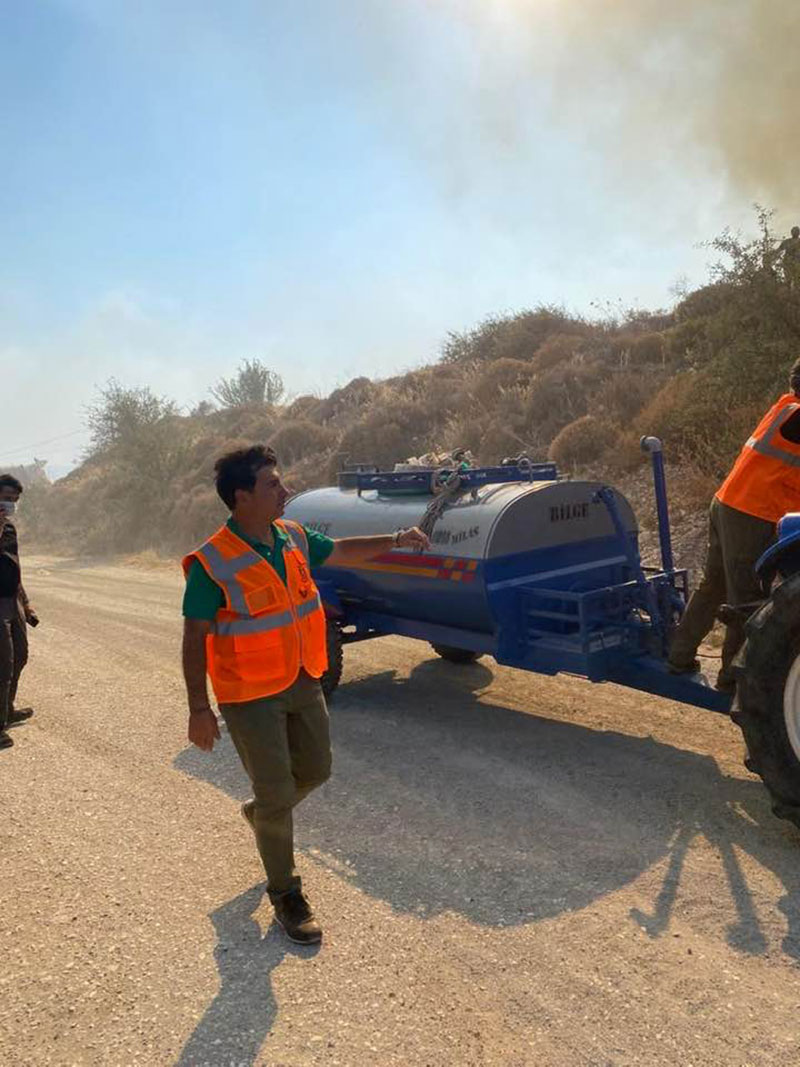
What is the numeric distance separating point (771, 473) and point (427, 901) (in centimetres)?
273

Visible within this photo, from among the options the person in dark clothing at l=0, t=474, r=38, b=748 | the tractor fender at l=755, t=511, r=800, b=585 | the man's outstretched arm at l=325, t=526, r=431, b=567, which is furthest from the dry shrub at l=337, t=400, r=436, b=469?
the tractor fender at l=755, t=511, r=800, b=585

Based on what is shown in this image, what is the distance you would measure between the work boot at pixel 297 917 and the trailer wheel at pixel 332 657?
2.88 meters

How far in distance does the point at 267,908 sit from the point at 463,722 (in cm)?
248

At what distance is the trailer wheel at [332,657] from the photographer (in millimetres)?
6320

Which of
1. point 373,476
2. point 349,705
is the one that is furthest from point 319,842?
point 373,476

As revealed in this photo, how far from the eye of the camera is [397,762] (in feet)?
17.1

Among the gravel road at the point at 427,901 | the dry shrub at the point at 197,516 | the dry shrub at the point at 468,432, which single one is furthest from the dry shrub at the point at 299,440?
the gravel road at the point at 427,901

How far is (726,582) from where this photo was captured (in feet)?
15.6

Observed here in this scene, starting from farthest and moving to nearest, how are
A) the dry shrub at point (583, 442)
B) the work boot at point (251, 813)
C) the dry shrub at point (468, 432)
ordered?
the dry shrub at point (468, 432) < the dry shrub at point (583, 442) < the work boot at point (251, 813)

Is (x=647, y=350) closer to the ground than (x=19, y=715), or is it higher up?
higher up

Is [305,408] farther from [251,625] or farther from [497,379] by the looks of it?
[251,625]

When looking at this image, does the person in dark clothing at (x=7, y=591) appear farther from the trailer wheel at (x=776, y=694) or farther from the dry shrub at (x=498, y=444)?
the dry shrub at (x=498, y=444)

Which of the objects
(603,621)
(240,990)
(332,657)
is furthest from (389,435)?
(240,990)

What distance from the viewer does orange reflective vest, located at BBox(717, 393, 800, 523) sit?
4320mm
